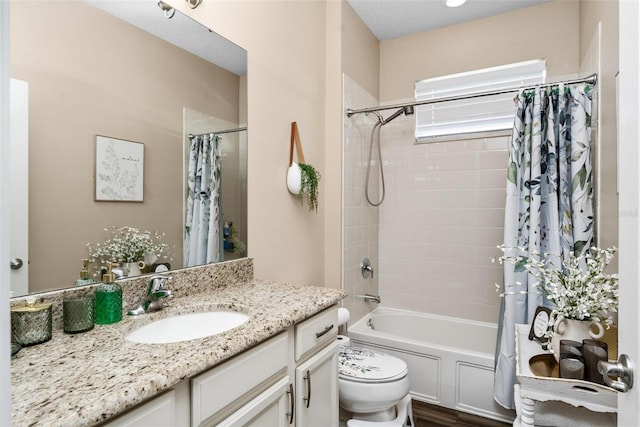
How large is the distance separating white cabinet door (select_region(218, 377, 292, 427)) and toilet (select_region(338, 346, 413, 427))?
66 centimetres

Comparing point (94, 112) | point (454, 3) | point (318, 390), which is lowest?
point (318, 390)

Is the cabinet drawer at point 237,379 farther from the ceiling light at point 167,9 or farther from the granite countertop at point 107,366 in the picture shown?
the ceiling light at point 167,9

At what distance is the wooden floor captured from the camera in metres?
2.11

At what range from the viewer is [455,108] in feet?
9.11

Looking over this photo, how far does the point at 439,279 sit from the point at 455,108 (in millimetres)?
1339

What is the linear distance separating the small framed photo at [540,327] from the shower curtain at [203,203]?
1.38m

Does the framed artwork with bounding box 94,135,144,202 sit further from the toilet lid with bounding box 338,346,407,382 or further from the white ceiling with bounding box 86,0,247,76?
the toilet lid with bounding box 338,346,407,382

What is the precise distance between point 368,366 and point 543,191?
1.39 meters

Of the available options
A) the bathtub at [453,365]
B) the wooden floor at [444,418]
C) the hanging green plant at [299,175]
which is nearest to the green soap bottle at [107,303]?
the hanging green plant at [299,175]

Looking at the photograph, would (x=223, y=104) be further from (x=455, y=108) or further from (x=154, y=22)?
(x=455, y=108)

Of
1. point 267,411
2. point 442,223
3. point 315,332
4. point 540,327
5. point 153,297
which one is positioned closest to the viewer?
point 267,411

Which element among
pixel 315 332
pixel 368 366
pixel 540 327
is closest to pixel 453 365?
pixel 368 366

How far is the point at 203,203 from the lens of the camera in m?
1.51

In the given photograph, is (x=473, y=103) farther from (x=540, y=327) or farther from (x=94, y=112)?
(x=94, y=112)
